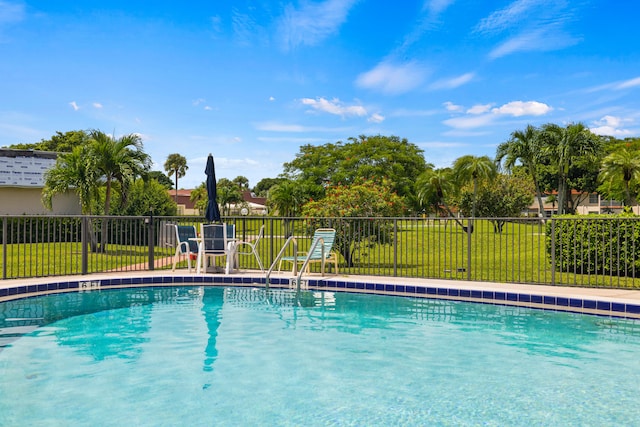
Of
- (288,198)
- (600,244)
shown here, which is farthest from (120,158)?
(288,198)

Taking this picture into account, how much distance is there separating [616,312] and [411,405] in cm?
463

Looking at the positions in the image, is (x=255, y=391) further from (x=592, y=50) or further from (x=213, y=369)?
(x=592, y=50)

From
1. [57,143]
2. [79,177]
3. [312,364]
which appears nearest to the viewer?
[312,364]

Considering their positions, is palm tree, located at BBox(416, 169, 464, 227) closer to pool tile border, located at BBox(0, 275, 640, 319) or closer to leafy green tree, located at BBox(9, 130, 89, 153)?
leafy green tree, located at BBox(9, 130, 89, 153)

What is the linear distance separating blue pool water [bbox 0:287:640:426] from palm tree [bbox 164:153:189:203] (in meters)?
77.7

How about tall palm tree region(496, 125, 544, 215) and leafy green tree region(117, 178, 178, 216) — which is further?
tall palm tree region(496, 125, 544, 215)

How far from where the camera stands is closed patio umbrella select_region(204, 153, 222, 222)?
11148 millimetres

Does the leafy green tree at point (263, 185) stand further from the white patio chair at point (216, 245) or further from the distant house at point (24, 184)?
the white patio chair at point (216, 245)

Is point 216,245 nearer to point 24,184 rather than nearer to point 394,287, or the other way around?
point 394,287

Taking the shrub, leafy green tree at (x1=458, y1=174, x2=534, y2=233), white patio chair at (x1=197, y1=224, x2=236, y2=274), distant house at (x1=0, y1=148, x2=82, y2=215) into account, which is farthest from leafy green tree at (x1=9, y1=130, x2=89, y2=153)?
the shrub

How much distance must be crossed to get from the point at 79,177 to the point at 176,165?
68.2 meters

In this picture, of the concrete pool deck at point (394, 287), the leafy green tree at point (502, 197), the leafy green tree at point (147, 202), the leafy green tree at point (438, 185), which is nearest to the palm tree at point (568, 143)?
the leafy green tree at point (502, 197)

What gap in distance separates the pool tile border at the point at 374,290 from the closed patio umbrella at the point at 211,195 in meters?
1.49

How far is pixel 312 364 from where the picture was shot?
5328 millimetres
